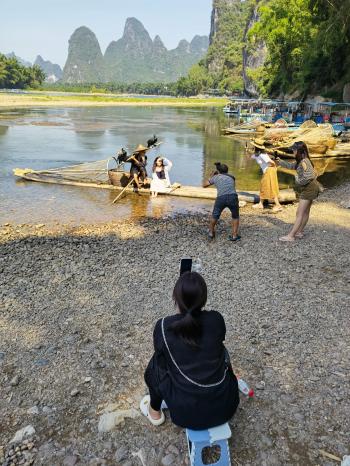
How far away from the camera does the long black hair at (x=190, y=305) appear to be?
106 inches

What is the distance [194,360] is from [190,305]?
1.41 ft

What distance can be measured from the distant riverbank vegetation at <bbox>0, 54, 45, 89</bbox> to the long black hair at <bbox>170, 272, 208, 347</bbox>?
132 metres

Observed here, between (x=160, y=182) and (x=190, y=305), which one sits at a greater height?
(x=190, y=305)

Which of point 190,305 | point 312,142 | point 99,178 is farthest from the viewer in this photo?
point 312,142

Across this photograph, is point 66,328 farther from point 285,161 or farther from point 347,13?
point 347,13

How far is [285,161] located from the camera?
2048 cm

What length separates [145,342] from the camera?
482 centimetres

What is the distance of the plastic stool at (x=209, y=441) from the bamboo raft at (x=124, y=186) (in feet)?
31.8

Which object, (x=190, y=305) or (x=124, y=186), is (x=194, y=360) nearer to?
(x=190, y=305)

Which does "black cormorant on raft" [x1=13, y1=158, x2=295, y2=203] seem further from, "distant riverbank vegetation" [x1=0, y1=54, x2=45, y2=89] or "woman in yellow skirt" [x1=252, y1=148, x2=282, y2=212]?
"distant riverbank vegetation" [x1=0, y1=54, x2=45, y2=89]

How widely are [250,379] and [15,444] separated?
2.41m

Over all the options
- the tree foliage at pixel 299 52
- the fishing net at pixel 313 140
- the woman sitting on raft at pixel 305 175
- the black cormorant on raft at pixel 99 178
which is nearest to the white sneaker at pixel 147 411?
the woman sitting on raft at pixel 305 175

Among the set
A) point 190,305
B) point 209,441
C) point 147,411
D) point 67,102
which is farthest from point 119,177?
point 67,102

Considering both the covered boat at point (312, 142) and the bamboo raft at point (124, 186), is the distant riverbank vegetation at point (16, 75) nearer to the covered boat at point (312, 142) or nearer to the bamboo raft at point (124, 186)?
the covered boat at point (312, 142)
